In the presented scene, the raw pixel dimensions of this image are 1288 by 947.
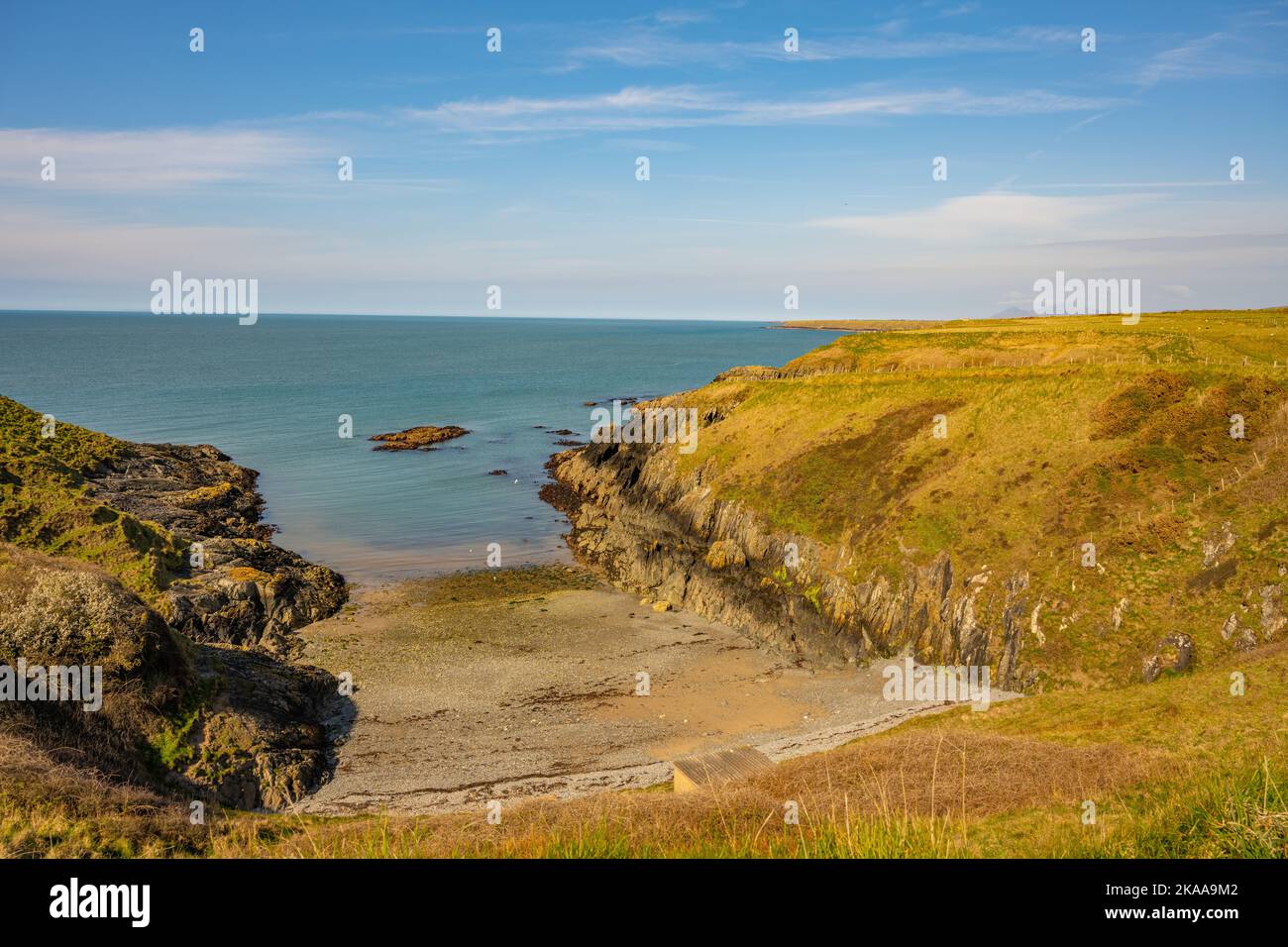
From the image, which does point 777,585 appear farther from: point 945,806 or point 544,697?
point 945,806

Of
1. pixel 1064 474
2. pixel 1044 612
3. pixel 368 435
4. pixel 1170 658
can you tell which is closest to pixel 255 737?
pixel 1044 612

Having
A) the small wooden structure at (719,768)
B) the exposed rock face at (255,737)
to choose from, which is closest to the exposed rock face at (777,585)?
the small wooden structure at (719,768)

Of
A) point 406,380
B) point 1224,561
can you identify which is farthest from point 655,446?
point 406,380

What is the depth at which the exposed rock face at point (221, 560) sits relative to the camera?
1758 inches

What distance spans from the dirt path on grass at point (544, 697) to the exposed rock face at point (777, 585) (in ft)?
8.26

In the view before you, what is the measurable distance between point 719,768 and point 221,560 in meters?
40.7

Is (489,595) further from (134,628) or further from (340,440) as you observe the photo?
(340,440)

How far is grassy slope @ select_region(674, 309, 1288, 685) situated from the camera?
37.2 m

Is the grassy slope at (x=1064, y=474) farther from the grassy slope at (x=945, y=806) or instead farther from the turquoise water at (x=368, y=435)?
the turquoise water at (x=368, y=435)

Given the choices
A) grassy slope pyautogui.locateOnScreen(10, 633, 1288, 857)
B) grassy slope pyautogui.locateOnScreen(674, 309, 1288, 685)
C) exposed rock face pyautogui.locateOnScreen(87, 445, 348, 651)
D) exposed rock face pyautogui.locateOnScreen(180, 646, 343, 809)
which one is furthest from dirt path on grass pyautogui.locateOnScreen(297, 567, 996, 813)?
grassy slope pyautogui.locateOnScreen(674, 309, 1288, 685)

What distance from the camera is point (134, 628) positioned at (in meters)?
29.6

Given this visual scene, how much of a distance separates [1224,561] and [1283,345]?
1700 inches

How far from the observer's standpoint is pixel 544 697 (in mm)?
39938

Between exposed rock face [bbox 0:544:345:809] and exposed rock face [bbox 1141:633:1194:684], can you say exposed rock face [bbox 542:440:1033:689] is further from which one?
exposed rock face [bbox 0:544:345:809]
